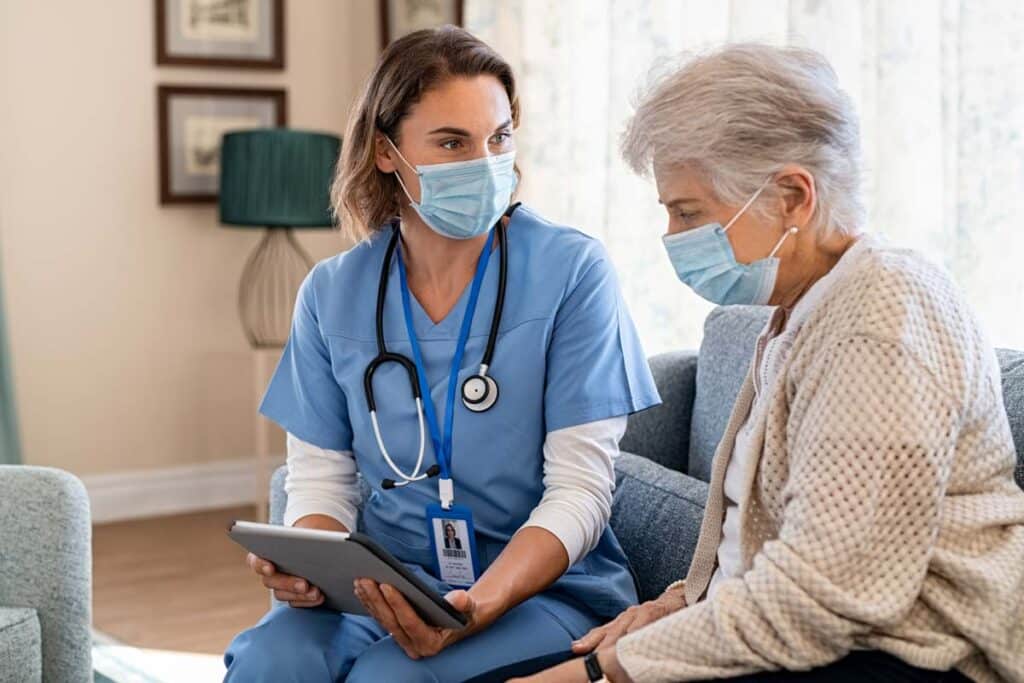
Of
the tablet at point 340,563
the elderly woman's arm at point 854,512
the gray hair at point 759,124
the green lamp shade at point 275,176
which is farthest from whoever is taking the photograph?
the green lamp shade at point 275,176

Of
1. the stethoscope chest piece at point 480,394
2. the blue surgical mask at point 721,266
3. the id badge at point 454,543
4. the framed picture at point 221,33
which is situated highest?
the framed picture at point 221,33

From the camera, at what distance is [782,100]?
1.45 m

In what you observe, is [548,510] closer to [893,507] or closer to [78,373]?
[893,507]

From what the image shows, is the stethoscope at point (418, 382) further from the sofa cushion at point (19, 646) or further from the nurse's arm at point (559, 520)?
the sofa cushion at point (19, 646)

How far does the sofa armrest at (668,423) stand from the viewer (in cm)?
248

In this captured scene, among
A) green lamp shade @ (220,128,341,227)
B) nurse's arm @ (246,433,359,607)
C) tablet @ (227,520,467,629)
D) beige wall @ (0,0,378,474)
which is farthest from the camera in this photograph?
beige wall @ (0,0,378,474)

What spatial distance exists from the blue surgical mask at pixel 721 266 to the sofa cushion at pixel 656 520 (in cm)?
51

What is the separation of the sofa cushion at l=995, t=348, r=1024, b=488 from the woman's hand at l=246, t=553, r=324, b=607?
2.92ft

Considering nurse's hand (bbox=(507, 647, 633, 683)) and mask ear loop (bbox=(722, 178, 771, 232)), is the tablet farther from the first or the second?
mask ear loop (bbox=(722, 178, 771, 232))

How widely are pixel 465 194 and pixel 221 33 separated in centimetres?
302

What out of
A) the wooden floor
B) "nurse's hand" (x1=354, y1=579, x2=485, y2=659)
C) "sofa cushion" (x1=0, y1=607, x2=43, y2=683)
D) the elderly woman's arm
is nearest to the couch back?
"nurse's hand" (x1=354, y1=579, x2=485, y2=659)

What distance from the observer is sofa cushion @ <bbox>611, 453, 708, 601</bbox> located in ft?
6.56

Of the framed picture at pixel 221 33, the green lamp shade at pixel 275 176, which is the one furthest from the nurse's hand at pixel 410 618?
the framed picture at pixel 221 33

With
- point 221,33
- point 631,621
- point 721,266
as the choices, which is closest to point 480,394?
point 631,621
